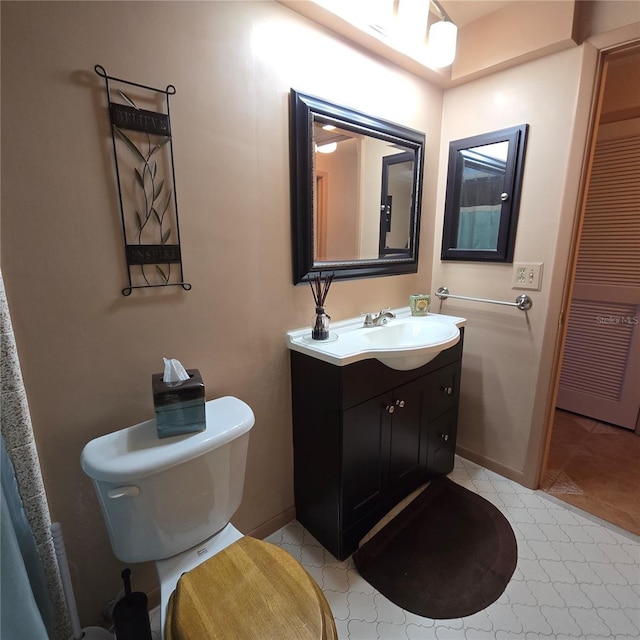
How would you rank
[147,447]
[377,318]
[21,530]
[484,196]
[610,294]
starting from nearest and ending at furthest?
[21,530] → [147,447] → [377,318] → [484,196] → [610,294]

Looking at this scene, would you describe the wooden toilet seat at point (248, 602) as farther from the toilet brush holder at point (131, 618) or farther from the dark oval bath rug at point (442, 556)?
the dark oval bath rug at point (442, 556)

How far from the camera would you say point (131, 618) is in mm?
949

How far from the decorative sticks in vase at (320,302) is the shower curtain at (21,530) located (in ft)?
2.93

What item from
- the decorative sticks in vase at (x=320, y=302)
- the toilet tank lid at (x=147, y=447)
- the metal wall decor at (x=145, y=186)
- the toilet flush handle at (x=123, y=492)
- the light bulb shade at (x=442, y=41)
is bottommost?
→ the toilet flush handle at (x=123, y=492)

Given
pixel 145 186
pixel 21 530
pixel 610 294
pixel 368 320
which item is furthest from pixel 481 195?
pixel 21 530

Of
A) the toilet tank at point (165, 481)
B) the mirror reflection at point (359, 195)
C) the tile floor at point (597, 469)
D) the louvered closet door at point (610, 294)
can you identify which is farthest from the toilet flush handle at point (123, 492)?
the louvered closet door at point (610, 294)

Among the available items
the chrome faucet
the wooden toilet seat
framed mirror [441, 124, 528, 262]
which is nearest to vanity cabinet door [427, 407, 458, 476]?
the chrome faucet

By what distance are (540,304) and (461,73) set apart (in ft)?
3.89

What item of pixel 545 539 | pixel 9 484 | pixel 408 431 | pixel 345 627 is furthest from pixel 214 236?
pixel 545 539

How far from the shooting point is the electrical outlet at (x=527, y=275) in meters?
1.60

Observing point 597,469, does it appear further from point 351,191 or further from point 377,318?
point 351,191

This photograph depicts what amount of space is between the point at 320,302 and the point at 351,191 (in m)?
0.53

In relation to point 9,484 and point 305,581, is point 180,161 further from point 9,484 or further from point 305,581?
point 305,581

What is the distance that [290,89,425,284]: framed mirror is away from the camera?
1321 mm
